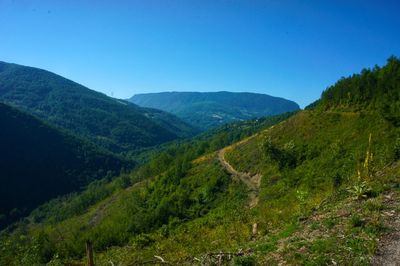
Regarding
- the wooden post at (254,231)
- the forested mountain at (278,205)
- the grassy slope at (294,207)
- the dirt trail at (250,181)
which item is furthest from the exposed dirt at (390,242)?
the dirt trail at (250,181)

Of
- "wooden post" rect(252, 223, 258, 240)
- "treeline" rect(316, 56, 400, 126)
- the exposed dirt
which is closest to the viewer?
the exposed dirt

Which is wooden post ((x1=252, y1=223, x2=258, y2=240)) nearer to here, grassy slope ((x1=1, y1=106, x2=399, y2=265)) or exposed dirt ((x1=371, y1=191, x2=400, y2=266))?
grassy slope ((x1=1, y1=106, x2=399, y2=265))

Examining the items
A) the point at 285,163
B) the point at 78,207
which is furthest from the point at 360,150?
the point at 78,207

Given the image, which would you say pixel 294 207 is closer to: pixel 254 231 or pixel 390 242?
pixel 254 231

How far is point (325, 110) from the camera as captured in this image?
8838 cm

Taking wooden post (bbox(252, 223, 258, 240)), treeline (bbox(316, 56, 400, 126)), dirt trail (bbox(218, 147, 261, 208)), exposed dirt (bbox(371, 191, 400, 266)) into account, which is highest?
treeline (bbox(316, 56, 400, 126))

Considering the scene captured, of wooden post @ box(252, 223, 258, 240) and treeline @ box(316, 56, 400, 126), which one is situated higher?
treeline @ box(316, 56, 400, 126)

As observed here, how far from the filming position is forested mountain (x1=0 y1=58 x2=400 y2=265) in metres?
17.8

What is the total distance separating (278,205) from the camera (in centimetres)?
3859

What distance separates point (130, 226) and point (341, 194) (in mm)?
56376

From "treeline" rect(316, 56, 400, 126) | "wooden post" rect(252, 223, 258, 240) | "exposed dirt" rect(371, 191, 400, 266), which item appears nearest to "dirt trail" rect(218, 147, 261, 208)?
"treeline" rect(316, 56, 400, 126)

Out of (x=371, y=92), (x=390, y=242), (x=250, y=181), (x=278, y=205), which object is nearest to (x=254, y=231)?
(x=390, y=242)

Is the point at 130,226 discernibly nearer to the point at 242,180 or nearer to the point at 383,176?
the point at 242,180

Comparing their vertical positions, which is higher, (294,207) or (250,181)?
(294,207)
